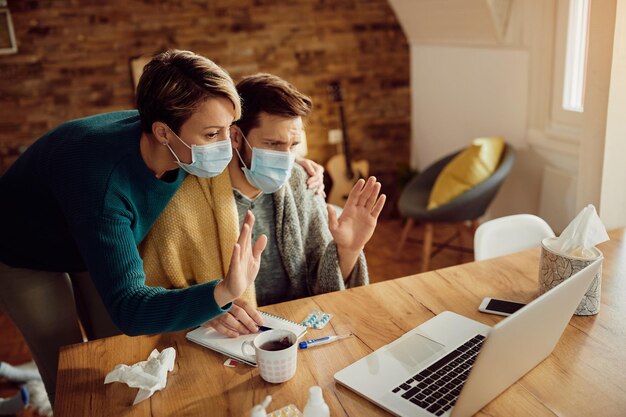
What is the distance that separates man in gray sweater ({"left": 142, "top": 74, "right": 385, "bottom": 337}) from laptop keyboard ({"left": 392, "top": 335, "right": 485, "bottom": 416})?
468 millimetres

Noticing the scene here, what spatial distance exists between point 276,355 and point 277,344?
6 centimetres

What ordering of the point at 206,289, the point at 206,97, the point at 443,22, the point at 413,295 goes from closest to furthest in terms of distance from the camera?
1. the point at 206,289
2. the point at 206,97
3. the point at 413,295
4. the point at 443,22

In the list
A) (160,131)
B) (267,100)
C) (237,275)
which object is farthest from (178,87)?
(237,275)

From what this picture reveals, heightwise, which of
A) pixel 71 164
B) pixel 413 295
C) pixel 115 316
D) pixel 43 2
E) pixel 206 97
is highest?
pixel 43 2

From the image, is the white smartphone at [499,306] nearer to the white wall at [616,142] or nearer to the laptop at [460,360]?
the laptop at [460,360]

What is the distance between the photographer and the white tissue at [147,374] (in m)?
1.13

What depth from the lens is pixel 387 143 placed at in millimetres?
4598

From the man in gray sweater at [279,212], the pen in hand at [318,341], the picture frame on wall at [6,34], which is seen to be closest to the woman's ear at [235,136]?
the man in gray sweater at [279,212]

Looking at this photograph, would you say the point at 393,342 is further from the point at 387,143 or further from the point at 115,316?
the point at 387,143

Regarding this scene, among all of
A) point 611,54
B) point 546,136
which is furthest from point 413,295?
point 546,136

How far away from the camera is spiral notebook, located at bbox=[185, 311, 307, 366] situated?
1.25 meters

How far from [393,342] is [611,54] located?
1.37 meters

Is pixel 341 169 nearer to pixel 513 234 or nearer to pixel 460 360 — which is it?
pixel 513 234

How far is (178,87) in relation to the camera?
129 centimetres
